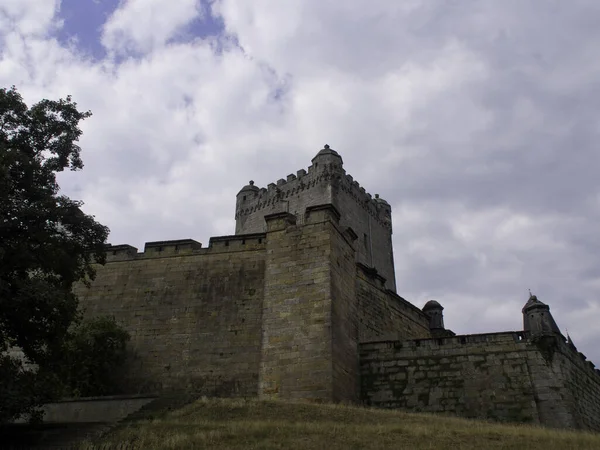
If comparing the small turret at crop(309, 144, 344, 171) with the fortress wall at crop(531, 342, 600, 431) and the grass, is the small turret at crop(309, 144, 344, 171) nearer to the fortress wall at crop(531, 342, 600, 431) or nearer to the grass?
the fortress wall at crop(531, 342, 600, 431)

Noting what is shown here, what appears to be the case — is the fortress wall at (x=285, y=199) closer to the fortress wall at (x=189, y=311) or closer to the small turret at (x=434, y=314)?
the small turret at (x=434, y=314)

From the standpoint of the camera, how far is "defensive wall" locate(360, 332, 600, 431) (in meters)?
17.4

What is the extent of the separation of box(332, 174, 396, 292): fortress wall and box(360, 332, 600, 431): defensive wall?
24.6m

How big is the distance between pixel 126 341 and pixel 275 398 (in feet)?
19.5

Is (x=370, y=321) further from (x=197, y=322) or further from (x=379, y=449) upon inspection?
(x=379, y=449)

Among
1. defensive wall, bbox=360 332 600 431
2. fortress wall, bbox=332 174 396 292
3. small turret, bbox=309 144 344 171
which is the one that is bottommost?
defensive wall, bbox=360 332 600 431

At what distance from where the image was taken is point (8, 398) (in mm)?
12336

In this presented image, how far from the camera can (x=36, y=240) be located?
45.8 ft

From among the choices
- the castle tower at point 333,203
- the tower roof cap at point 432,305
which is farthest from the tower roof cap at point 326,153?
the tower roof cap at point 432,305

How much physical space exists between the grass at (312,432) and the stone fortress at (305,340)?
2.43 meters

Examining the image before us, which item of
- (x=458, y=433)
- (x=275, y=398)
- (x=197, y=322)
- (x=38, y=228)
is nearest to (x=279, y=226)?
(x=197, y=322)

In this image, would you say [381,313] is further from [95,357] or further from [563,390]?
[95,357]

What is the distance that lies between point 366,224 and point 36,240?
35888 mm

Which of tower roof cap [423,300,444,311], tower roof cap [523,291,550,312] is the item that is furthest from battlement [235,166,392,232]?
tower roof cap [523,291,550,312]
